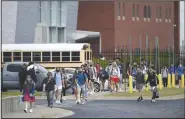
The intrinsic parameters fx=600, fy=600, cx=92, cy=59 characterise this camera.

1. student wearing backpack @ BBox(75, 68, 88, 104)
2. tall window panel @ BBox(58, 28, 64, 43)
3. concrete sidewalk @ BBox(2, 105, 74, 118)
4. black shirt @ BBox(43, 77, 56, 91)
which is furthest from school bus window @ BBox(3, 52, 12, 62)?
concrete sidewalk @ BBox(2, 105, 74, 118)

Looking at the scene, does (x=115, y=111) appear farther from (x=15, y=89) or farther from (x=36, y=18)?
(x=36, y=18)

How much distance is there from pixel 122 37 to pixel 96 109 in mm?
62593

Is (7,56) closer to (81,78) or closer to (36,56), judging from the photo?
(36,56)

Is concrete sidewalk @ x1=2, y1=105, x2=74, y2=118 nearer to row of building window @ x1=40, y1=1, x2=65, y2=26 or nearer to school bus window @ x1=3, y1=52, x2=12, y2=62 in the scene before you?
school bus window @ x1=3, y1=52, x2=12, y2=62

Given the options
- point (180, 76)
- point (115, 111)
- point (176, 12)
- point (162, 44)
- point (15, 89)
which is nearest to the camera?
point (115, 111)

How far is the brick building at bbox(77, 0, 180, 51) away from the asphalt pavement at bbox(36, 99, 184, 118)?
52.4 meters

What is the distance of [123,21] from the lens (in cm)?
8538

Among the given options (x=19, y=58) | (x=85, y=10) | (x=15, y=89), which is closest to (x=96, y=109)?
(x=15, y=89)

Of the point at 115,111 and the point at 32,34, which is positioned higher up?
the point at 32,34

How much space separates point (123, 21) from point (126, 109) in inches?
2460

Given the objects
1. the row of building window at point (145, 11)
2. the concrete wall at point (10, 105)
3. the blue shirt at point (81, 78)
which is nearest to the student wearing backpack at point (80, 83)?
the blue shirt at point (81, 78)

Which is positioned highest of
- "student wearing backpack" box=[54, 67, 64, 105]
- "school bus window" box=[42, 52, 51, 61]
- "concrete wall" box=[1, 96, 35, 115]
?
"school bus window" box=[42, 52, 51, 61]

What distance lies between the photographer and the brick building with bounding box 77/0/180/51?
3246 inches

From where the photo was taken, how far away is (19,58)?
1775 inches
